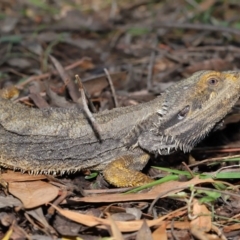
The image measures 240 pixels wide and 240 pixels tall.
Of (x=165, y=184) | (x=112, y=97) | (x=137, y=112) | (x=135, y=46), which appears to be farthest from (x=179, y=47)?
(x=165, y=184)

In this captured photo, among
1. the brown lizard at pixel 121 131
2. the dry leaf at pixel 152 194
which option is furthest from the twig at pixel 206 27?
the dry leaf at pixel 152 194

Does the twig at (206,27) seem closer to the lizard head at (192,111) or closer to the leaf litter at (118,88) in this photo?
the leaf litter at (118,88)

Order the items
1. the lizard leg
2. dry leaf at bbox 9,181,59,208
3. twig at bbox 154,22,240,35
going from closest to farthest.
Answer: dry leaf at bbox 9,181,59,208 → the lizard leg → twig at bbox 154,22,240,35

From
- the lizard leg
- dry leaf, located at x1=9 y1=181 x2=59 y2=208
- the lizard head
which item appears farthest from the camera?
the lizard head

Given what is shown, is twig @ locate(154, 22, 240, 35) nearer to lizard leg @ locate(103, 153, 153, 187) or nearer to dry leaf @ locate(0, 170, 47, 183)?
lizard leg @ locate(103, 153, 153, 187)

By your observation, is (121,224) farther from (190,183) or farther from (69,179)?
(69,179)

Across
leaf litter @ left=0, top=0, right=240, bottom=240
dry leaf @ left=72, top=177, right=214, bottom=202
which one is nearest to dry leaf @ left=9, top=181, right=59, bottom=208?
leaf litter @ left=0, top=0, right=240, bottom=240

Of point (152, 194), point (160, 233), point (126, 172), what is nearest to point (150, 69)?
point (126, 172)

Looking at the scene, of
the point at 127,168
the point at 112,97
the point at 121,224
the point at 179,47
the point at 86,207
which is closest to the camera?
the point at 121,224
